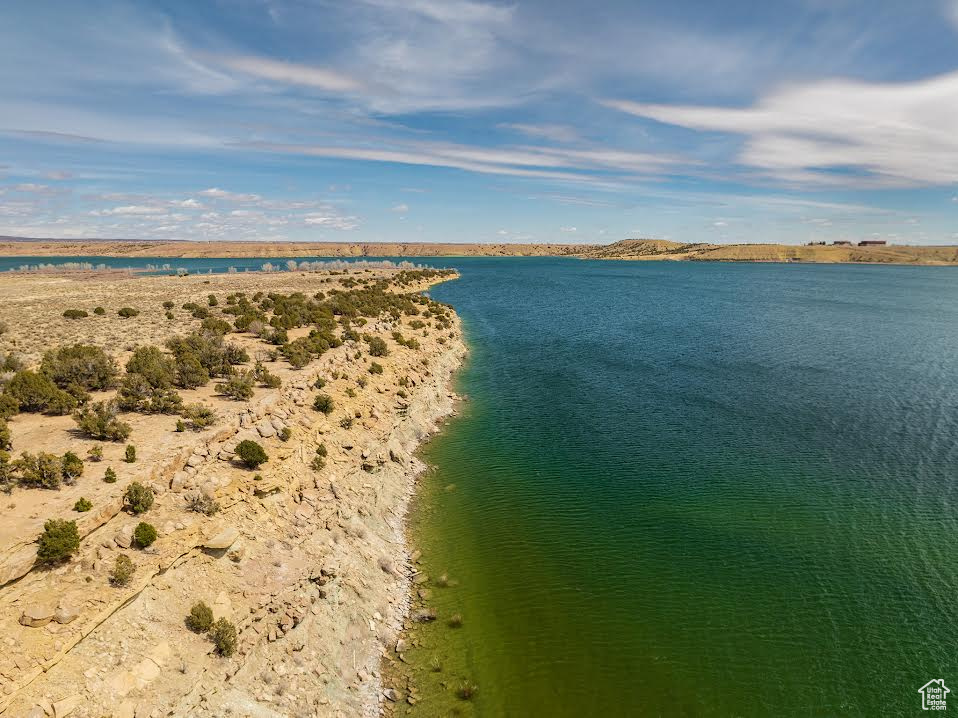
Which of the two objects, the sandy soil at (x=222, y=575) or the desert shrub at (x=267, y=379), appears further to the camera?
the desert shrub at (x=267, y=379)

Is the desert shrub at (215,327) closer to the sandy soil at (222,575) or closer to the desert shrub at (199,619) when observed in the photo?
the sandy soil at (222,575)

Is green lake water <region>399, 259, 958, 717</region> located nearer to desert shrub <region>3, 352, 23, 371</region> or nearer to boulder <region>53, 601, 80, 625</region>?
boulder <region>53, 601, 80, 625</region>

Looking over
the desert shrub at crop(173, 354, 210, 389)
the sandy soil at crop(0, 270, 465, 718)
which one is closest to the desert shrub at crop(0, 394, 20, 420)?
the sandy soil at crop(0, 270, 465, 718)

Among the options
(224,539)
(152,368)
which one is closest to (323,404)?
(152,368)

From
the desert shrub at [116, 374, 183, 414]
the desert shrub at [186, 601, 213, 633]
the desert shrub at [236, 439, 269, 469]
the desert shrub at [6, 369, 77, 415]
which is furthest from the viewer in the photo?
the desert shrub at [116, 374, 183, 414]

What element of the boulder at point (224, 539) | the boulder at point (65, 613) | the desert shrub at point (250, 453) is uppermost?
the desert shrub at point (250, 453)

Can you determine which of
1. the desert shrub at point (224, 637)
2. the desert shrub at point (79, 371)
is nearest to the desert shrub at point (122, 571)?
the desert shrub at point (224, 637)
